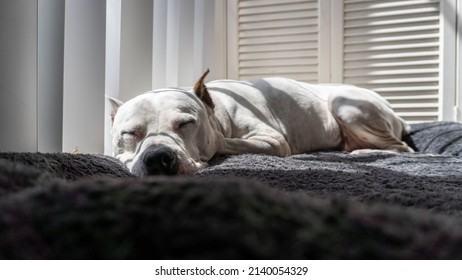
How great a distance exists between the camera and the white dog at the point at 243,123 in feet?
4.24

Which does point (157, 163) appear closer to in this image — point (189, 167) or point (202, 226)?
point (189, 167)

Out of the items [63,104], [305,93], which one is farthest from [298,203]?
[305,93]

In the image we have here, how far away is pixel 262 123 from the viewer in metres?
1.86

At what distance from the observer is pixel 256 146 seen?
65.9 inches

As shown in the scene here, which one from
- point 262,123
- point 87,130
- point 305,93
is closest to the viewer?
point 87,130

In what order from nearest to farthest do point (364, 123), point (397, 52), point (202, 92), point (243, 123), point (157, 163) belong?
1. point (157, 163)
2. point (202, 92)
3. point (243, 123)
4. point (364, 123)
5. point (397, 52)

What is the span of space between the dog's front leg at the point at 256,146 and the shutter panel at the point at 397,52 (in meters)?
1.18

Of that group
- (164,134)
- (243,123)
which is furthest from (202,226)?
(243,123)

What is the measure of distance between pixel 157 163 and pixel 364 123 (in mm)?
1209

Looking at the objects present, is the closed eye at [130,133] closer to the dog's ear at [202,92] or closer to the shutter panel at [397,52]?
the dog's ear at [202,92]

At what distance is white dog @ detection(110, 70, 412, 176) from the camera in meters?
1.29

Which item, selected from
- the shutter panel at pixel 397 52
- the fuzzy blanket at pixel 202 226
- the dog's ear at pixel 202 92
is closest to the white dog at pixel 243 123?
the dog's ear at pixel 202 92
